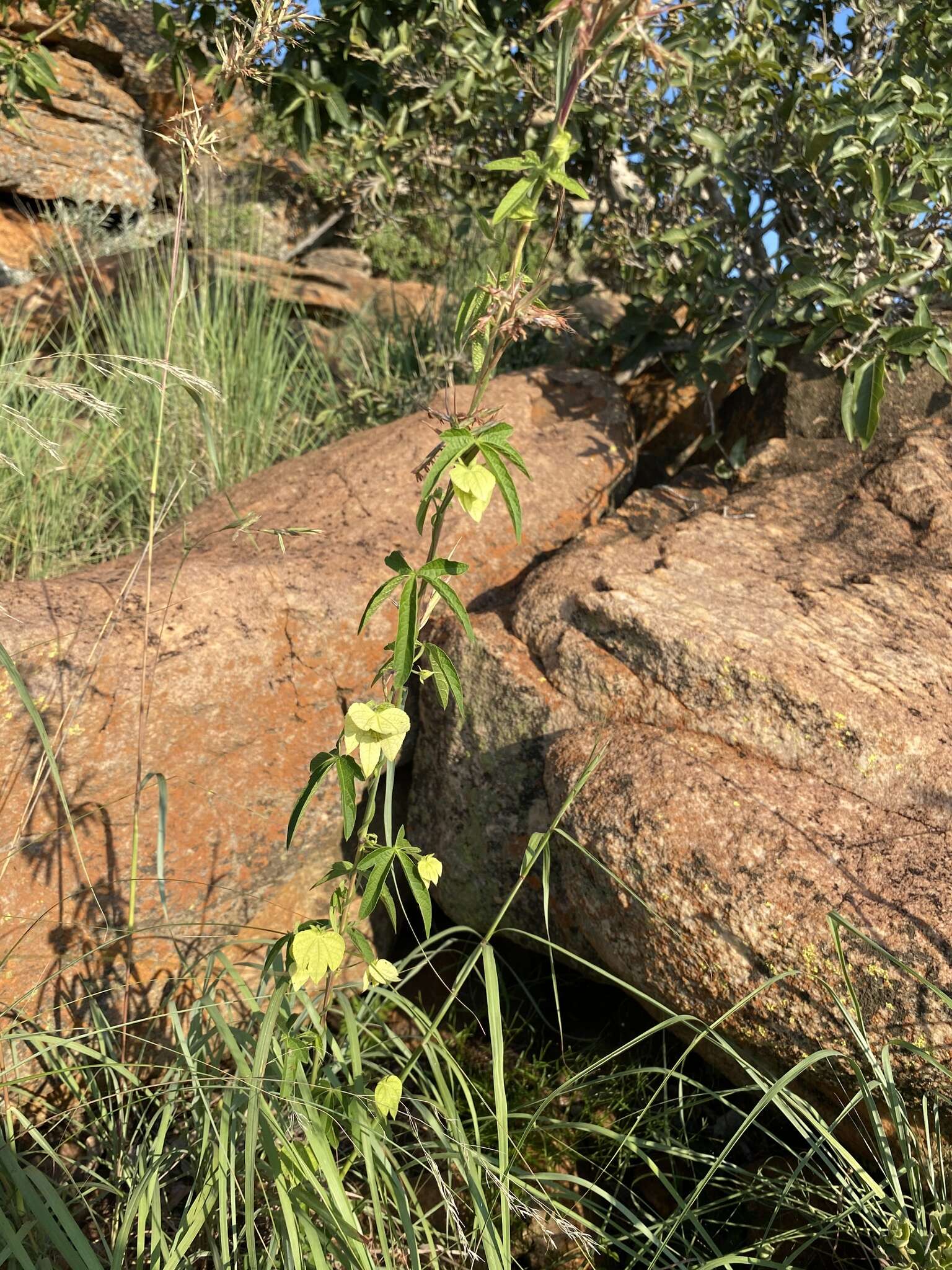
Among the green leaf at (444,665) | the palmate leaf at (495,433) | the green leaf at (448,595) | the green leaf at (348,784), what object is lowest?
the green leaf at (348,784)

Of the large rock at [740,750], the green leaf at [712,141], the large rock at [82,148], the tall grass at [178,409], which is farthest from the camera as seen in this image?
the large rock at [82,148]

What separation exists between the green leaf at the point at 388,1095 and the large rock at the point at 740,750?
1.80 ft

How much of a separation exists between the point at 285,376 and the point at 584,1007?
2626 millimetres

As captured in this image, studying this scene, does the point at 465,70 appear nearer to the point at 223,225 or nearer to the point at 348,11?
the point at 348,11

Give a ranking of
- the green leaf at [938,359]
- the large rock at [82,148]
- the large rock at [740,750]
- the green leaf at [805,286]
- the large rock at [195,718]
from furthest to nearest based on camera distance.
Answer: the large rock at [82,148], the green leaf at [805,286], the green leaf at [938,359], the large rock at [195,718], the large rock at [740,750]

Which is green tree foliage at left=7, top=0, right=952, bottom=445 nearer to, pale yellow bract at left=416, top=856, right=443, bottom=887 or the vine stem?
the vine stem

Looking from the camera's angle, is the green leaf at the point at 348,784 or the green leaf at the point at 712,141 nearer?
the green leaf at the point at 348,784

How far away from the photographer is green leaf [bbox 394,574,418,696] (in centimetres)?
130

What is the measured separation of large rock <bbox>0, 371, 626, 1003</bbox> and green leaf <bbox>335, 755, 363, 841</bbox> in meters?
0.59

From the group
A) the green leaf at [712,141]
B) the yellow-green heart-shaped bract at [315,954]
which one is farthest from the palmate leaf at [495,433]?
the green leaf at [712,141]

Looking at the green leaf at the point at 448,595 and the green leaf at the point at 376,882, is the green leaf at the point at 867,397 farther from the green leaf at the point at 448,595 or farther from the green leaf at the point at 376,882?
the green leaf at the point at 376,882

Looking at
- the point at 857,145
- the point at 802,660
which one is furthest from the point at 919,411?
the point at 802,660

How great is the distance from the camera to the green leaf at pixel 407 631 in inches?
51.1

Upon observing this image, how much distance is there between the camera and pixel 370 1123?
151 cm
